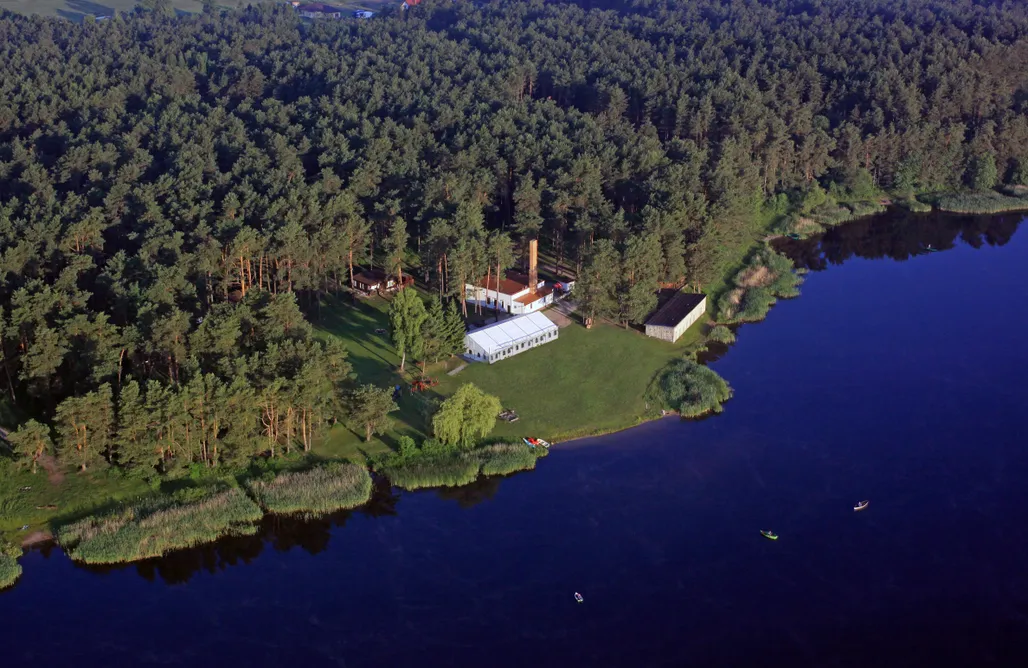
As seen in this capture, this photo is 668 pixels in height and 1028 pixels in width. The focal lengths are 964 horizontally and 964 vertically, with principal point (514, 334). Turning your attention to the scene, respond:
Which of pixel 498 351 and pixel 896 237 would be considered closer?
pixel 498 351

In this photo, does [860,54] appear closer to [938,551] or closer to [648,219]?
[648,219]

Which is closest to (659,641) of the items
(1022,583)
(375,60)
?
(1022,583)

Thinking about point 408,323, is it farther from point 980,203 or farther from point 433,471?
point 980,203

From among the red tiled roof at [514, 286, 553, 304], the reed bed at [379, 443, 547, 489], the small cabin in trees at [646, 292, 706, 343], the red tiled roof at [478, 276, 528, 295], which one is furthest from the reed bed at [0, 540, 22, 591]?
the small cabin in trees at [646, 292, 706, 343]

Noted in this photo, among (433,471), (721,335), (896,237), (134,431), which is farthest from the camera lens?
(896,237)

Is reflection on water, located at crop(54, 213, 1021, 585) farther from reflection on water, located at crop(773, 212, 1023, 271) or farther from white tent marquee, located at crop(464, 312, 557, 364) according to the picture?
white tent marquee, located at crop(464, 312, 557, 364)

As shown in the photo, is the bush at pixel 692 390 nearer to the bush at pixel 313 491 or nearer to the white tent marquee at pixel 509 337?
the white tent marquee at pixel 509 337

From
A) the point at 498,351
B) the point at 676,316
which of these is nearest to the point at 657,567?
the point at 498,351

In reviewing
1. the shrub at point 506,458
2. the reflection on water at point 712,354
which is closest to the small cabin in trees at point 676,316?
the reflection on water at point 712,354
